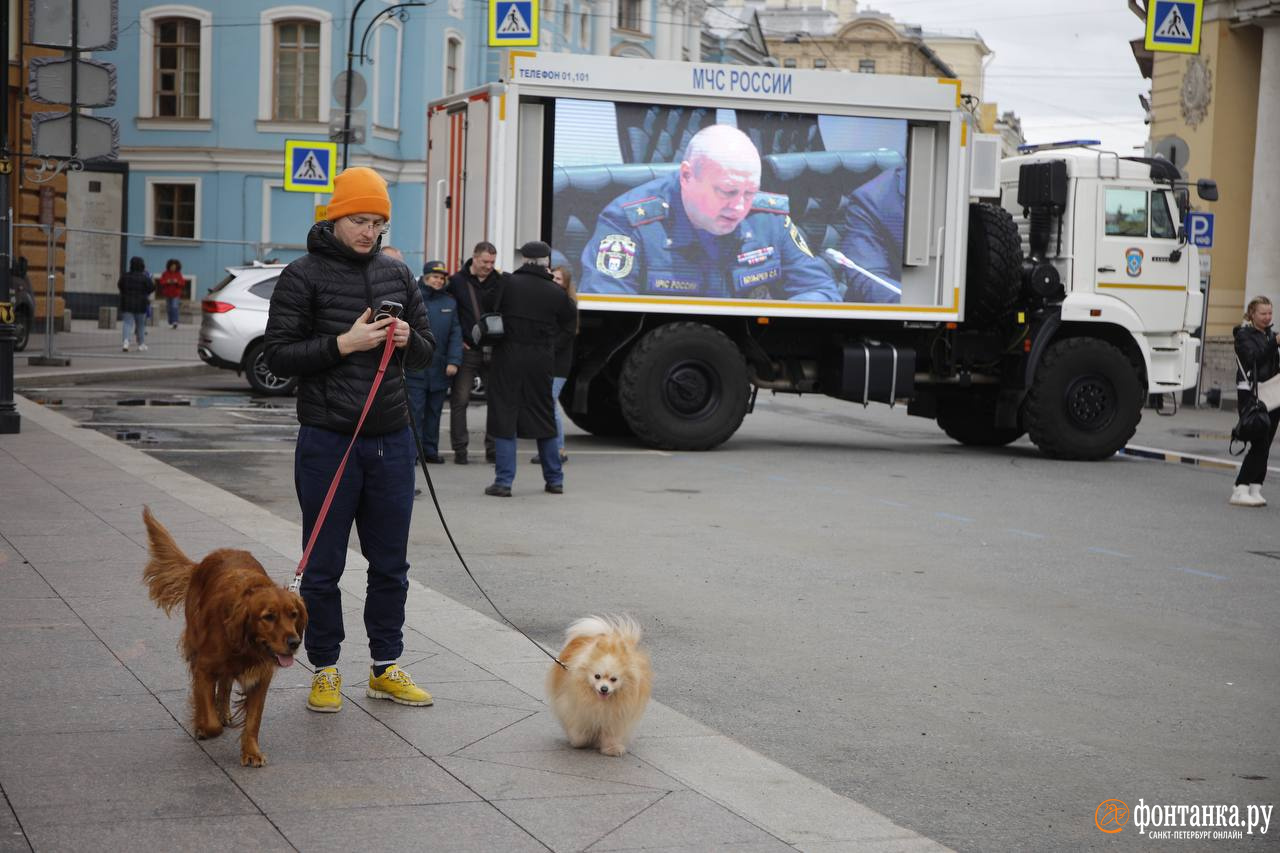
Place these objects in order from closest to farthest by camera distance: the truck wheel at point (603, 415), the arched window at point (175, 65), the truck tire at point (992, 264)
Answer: the truck tire at point (992, 264)
the truck wheel at point (603, 415)
the arched window at point (175, 65)

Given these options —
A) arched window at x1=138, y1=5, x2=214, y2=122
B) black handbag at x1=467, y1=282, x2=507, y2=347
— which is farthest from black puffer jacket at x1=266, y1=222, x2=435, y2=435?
arched window at x1=138, y1=5, x2=214, y2=122

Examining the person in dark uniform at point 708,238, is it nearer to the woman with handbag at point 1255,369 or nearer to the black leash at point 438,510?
the woman with handbag at point 1255,369

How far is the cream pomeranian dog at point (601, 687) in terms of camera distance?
5230 millimetres

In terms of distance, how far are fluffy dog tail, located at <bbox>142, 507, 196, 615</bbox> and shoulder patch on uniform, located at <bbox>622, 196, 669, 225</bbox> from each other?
36.1 ft

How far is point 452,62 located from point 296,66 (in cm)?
603

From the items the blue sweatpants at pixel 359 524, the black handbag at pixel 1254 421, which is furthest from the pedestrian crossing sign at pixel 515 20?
the blue sweatpants at pixel 359 524

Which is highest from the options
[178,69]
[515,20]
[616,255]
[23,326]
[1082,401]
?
[178,69]

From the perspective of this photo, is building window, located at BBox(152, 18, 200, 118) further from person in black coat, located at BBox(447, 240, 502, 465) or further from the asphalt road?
person in black coat, located at BBox(447, 240, 502, 465)

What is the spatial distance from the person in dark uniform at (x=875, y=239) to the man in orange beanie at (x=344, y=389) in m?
11.4

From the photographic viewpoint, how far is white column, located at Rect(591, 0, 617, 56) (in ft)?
205

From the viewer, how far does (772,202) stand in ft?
54.4

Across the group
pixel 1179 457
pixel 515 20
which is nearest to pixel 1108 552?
pixel 1179 457

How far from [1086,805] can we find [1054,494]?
909cm

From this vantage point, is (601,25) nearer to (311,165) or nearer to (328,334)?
(311,165)
